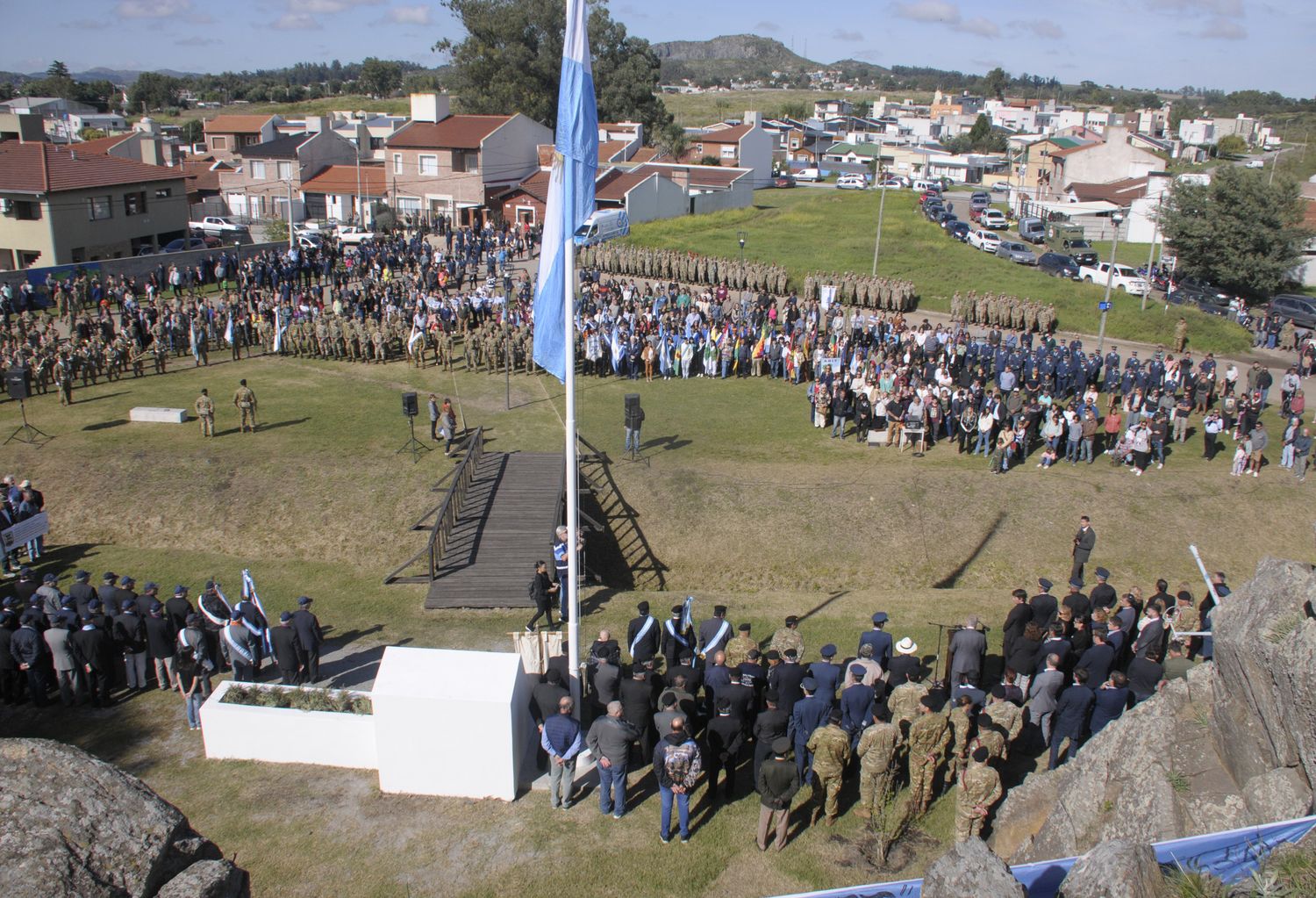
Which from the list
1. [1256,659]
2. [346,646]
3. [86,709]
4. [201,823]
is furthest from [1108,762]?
[86,709]

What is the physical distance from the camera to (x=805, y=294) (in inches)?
1426

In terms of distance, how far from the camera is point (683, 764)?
888 centimetres

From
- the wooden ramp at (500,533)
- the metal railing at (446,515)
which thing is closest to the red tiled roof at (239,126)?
the metal railing at (446,515)

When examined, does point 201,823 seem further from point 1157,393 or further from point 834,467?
point 1157,393

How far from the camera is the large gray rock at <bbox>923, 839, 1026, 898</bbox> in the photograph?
5957mm

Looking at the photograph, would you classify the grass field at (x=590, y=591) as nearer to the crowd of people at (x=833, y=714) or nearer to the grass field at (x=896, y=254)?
the crowd of people at (x=833, y=714)

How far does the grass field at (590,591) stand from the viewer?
923 centimetres

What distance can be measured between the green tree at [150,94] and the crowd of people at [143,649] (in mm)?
145128

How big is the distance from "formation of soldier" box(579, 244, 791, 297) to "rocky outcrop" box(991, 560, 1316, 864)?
29.1m

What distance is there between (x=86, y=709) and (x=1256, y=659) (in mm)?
12767

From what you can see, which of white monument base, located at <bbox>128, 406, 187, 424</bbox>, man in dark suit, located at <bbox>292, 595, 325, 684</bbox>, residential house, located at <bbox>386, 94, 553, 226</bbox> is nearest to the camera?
man in dark suit, located at <bbox>292, 595, 325, 684</bbox>

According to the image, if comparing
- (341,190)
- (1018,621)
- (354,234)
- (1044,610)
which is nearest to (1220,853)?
(1018,621)

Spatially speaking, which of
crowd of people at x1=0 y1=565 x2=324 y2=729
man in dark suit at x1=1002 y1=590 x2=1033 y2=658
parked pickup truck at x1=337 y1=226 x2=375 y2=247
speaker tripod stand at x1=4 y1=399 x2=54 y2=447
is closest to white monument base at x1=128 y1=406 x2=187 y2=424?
speaker tripod stand at x1=4 y1=399 x2=54 y2=447

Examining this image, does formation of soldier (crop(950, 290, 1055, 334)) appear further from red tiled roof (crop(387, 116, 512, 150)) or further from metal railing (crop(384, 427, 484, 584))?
red tiled roof (crop(387, 116, 512, 150))
